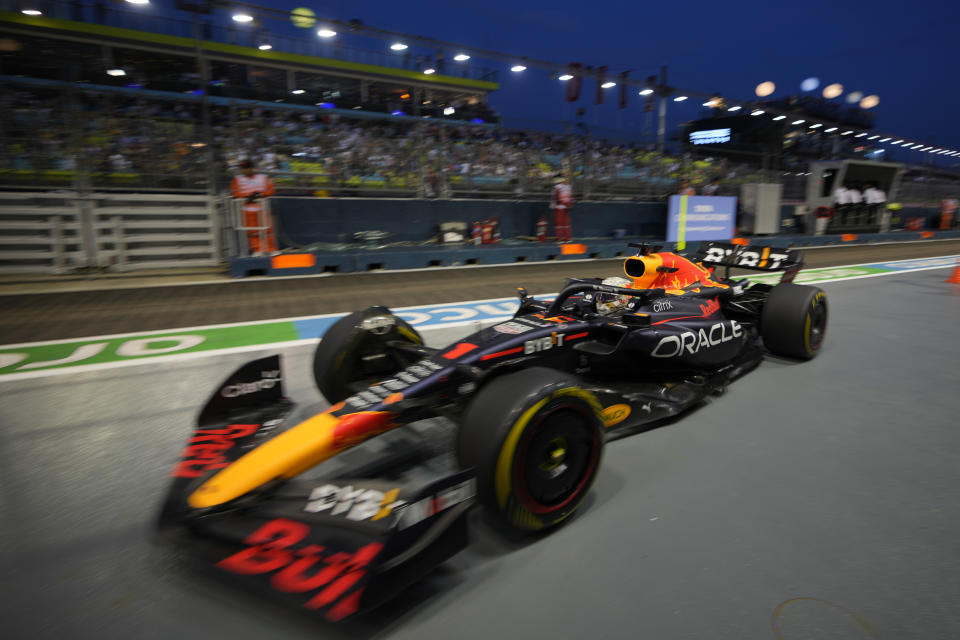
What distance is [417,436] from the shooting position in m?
3.11

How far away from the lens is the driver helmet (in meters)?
3.54

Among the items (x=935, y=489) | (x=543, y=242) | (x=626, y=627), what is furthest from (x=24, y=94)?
(x=935, y=489)

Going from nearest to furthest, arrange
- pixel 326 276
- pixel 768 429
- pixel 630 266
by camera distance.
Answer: pixel 768 429
pixel 630 266
pixel 326 276

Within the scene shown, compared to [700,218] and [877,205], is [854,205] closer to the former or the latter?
[877,205]

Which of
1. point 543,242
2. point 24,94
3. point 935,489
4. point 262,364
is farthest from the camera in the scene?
point 543,242

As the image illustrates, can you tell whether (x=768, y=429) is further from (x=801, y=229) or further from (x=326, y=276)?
(x=801, y=229)

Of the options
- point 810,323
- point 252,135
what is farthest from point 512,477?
point 252,135

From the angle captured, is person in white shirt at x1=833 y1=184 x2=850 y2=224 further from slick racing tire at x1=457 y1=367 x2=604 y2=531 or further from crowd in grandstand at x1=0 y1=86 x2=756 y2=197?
slick racing tire at x1=457 y1=367 x2=604 y2=531

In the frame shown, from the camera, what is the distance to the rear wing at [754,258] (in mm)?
5066

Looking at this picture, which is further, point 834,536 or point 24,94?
point 24,94

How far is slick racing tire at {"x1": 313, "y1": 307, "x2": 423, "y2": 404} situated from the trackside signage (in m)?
2.15

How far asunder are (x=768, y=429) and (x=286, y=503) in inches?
116

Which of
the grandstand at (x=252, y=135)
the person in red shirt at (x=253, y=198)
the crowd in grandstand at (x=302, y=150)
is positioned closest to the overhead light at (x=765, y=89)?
the grandstand at (x=252, y=135)

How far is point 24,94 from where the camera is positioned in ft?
28.3
